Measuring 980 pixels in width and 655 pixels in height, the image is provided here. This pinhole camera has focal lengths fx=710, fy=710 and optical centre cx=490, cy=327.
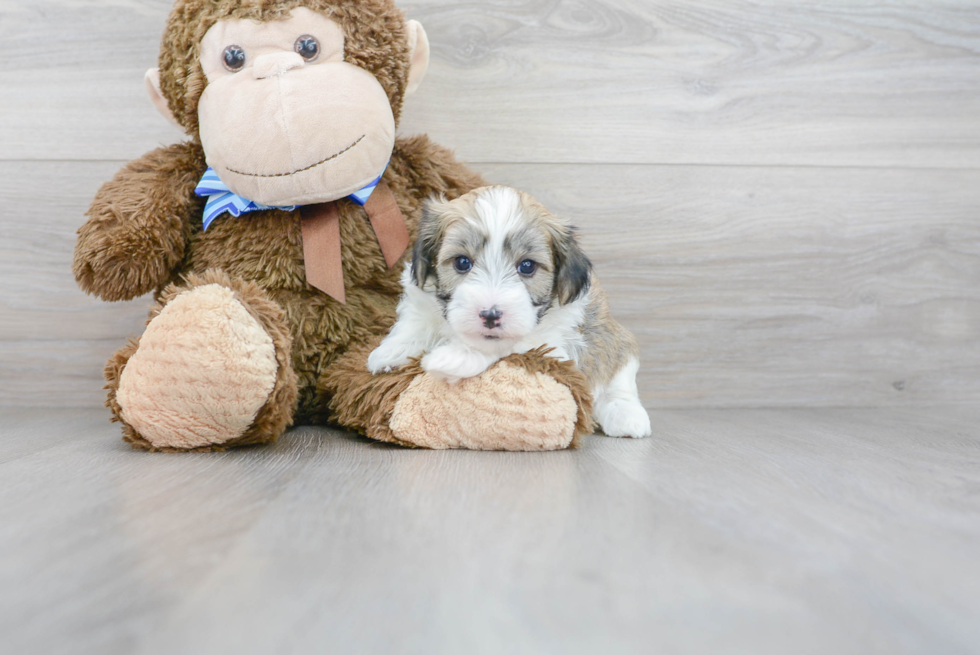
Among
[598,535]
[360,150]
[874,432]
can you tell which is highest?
[360,150]

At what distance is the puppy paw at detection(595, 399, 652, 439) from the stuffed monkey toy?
200mm

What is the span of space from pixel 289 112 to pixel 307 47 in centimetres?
17

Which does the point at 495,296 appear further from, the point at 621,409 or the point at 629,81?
the point at 629,81

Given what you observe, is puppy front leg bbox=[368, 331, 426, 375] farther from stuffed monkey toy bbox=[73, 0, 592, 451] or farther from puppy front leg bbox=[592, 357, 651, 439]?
puppy front leg bbox=[592, 357, 651, 439]

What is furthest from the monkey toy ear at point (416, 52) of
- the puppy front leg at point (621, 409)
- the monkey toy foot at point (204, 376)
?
the puppy front leg at point (621, 409)

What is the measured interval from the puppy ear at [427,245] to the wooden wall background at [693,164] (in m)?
0.55

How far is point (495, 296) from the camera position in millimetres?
1142

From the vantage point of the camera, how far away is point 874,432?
1.50m

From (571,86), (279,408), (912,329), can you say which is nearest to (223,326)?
(279,408)

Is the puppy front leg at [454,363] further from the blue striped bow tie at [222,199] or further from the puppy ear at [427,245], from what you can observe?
the blue striped bow tie at [222,199]

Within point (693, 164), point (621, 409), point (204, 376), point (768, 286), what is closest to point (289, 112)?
point (204, 376)

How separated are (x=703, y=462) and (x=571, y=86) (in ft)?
3.47

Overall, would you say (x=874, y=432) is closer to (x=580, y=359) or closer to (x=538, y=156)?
(x=580, y=359)

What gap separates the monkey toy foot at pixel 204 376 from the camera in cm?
111
